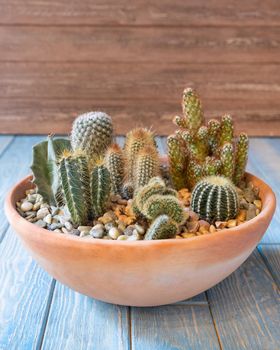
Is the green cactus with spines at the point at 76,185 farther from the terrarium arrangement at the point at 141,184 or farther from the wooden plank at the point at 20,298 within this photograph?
the wooden plank at the point at 20,298

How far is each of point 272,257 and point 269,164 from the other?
717 millimetres

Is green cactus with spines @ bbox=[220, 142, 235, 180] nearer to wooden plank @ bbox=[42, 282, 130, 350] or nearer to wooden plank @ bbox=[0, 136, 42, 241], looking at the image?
wooden plank @ bbox=[42, 282, 130, 350]

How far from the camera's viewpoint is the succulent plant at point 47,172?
0.83 metres

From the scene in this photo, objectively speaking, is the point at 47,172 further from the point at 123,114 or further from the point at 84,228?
the point at 123,114

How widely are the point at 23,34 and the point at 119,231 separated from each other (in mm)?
1458

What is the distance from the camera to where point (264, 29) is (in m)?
1.91

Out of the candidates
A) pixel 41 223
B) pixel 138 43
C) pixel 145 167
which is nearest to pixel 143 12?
pixel 138 43

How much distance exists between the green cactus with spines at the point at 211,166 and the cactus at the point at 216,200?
65 mm

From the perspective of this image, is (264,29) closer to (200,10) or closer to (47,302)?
(200,10)

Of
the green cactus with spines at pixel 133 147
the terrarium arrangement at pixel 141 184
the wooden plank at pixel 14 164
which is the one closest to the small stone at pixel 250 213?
the terrarium arrangement at pixel 141 184

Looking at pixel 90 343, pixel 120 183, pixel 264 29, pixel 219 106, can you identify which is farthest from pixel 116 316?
Result: pixel 264 29

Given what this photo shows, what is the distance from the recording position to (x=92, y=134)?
0.87 meters

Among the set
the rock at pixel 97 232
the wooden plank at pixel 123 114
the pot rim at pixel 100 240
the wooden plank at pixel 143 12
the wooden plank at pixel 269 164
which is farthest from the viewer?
the wooden plank at pixel 123 114

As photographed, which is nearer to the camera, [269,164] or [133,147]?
[133,147]
